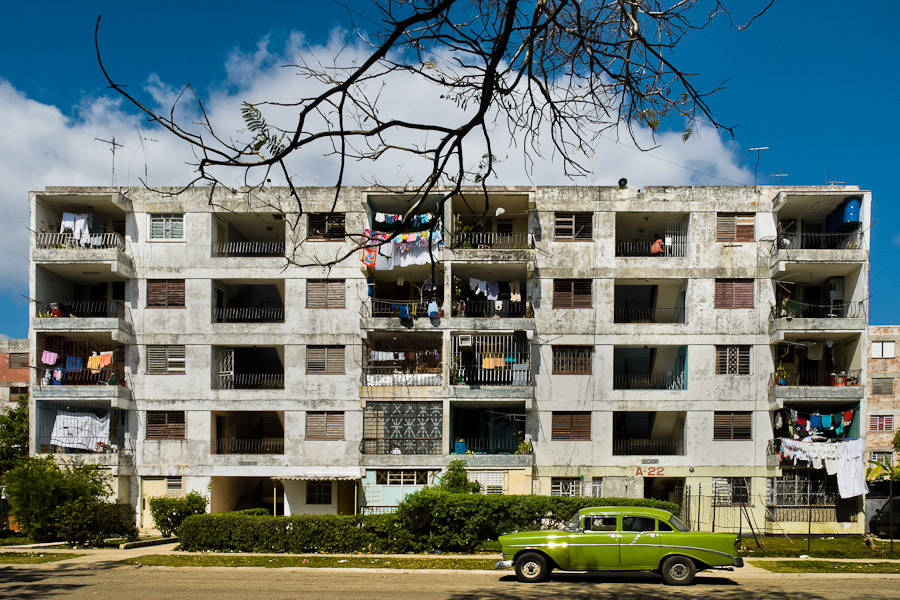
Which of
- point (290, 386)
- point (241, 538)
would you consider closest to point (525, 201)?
point (290, 386)

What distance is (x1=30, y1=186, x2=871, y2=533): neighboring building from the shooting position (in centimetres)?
3216

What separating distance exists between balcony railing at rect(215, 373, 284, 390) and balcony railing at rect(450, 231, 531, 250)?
9418mm

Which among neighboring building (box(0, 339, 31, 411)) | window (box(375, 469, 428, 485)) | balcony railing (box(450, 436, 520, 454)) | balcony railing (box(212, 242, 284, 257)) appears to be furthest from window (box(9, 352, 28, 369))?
balcony railing (box(450, 436, 520, 454))

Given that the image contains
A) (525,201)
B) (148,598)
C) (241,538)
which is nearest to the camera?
(148,598)

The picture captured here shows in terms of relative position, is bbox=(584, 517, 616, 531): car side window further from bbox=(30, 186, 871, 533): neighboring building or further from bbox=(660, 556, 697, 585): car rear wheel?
bbox=(30, 186, 871, 533): neighboring building

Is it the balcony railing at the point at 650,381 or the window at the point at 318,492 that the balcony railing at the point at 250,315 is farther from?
the balcony railing at the point at 650,381

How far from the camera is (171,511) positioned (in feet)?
97.8

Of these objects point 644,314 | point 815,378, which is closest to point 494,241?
point 644,314

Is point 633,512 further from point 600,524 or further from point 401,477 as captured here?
point 401,477

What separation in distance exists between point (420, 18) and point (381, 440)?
2754 cm

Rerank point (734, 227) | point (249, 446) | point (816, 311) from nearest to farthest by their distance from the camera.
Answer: point (734, 227)
point (249, 446)
point (816, 311)

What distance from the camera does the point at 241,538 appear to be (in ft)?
79.3

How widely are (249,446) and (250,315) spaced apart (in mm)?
5635

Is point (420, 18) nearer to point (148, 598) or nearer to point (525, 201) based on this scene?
point (148, 598)
